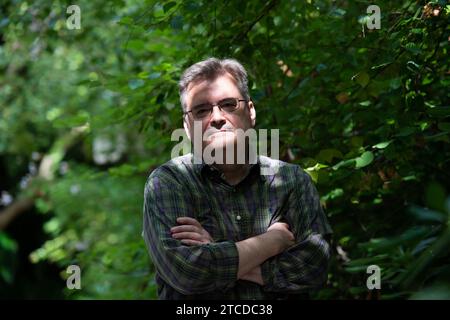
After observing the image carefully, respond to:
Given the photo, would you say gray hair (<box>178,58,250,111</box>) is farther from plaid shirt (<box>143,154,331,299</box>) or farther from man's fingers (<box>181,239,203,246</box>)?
man's fingers (<box>181,239,203,246</box>)

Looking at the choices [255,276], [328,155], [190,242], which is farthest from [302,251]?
[328,155]

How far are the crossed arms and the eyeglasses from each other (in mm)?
256

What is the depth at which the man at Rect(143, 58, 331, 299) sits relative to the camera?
2.65 m

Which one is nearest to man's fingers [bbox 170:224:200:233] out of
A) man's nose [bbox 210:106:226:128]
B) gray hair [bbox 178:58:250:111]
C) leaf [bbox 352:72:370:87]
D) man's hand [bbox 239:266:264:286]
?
man's hand [bbox 239:266:264:286]

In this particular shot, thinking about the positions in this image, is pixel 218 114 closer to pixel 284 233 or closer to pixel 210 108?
pixel 210 108

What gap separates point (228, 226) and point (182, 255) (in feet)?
0.92

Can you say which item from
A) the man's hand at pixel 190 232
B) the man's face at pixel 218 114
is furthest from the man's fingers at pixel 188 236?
the man's face at pixel 218 114

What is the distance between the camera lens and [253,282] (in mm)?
2738

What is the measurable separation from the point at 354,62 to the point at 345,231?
1.13 metres

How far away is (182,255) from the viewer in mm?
2641

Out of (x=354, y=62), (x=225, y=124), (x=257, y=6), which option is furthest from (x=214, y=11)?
(x=225, y=124)
